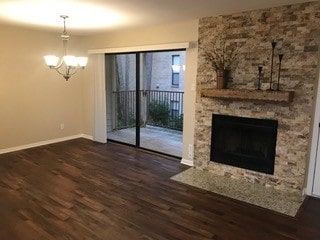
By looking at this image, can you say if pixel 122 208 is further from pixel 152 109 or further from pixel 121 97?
pixel 152 109

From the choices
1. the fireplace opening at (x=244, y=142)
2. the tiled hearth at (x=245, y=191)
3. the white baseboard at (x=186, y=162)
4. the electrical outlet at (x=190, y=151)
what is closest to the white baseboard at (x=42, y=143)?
the white baseboard at (x=186, y=162)

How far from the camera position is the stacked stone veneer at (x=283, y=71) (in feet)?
10.8

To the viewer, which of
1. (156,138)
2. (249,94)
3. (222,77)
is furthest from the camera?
(156,138)

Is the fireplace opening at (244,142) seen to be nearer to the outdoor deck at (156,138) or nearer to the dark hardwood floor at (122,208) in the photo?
the dark hardwood floor at (122,208)

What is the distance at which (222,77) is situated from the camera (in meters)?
3.90

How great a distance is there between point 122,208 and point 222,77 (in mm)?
2314

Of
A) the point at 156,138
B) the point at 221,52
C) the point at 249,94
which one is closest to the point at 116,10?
the point at 221,52

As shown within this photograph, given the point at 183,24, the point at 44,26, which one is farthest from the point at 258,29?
the point at 44,26

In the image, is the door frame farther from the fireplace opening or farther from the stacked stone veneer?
the fireplace opening

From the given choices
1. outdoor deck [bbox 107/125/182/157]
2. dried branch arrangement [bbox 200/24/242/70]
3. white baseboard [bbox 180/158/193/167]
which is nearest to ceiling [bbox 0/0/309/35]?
dried branch arrangement [bbox 200/24/242/70]

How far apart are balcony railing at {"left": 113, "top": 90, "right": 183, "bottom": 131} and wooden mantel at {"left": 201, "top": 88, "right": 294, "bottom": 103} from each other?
3.34m

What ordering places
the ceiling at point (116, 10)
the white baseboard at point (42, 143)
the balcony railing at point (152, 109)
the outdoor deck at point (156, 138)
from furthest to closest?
the balcony railing at point (152, 109)
the outdoor deck at point (156, 138)
the white baseboard at point (42, 143)
the ceiling at point (116, 10)

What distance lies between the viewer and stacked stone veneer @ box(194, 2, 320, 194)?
3299 mm

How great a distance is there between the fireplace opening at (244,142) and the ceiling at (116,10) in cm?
156
